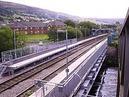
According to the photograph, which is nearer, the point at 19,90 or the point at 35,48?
the point at 19,90

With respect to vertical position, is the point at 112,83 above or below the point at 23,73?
below

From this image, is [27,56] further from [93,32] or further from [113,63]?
[93,32]

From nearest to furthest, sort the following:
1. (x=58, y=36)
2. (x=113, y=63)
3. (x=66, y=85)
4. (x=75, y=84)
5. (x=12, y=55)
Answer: (x=66, y=85) → (x=75, y=84) → (x=12, y=55) → (x=113, y=63) → (x=58, y=36)

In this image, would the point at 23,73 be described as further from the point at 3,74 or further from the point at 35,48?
the point at 35,48

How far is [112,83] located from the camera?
35.0 meters

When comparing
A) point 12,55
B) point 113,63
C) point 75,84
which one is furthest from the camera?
point 113,63

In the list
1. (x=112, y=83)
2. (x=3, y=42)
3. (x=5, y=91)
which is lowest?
(x=112, y=83)

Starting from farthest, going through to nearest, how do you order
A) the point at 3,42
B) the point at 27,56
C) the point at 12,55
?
the point at 3,42 → the point at 27,56 → the point at 12,55

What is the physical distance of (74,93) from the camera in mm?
18188

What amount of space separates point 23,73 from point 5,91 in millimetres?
7188

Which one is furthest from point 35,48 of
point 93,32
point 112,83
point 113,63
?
point 93,32

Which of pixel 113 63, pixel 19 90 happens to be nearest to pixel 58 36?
pixel 113 63

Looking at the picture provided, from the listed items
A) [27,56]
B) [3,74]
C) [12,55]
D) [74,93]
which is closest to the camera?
[74,93]

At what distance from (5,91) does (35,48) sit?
778 inches
